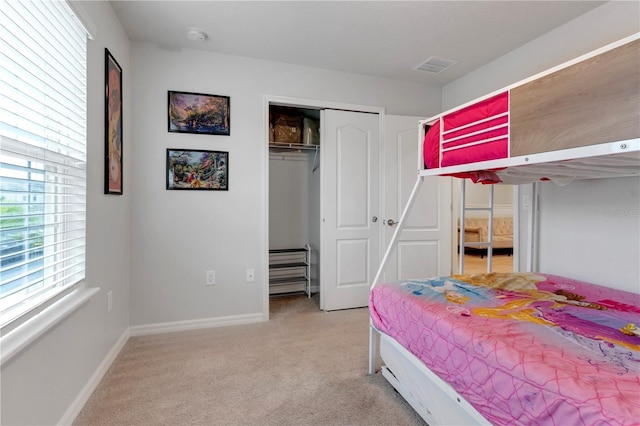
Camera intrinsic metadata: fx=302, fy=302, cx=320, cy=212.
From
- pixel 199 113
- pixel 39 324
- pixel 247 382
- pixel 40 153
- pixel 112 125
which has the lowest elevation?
pixel 247 382

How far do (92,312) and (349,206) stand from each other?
223cm

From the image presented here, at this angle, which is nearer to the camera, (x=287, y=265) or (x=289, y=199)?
(x=287, y=265)

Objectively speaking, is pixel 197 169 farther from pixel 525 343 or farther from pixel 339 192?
pixel 525 343

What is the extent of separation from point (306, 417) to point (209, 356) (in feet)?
3.09

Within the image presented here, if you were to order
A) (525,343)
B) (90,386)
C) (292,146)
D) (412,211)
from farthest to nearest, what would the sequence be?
(292,146), (412,211), (90,386), (525,343)

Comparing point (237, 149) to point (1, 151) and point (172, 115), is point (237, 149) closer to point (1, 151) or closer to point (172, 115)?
point (172, 115)

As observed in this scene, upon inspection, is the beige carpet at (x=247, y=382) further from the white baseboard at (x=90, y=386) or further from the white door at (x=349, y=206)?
the white door at (x=349, y=206)

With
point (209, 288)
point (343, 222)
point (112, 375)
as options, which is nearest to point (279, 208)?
point (343, 222)

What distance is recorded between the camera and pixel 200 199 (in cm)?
266

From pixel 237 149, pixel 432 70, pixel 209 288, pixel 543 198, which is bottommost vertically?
pixel 209 288

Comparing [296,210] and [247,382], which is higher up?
[296,210]

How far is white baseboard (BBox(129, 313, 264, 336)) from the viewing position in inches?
99.0

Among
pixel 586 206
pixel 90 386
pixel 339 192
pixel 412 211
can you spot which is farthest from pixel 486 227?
pixel 90 386

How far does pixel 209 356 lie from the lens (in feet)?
6.98
